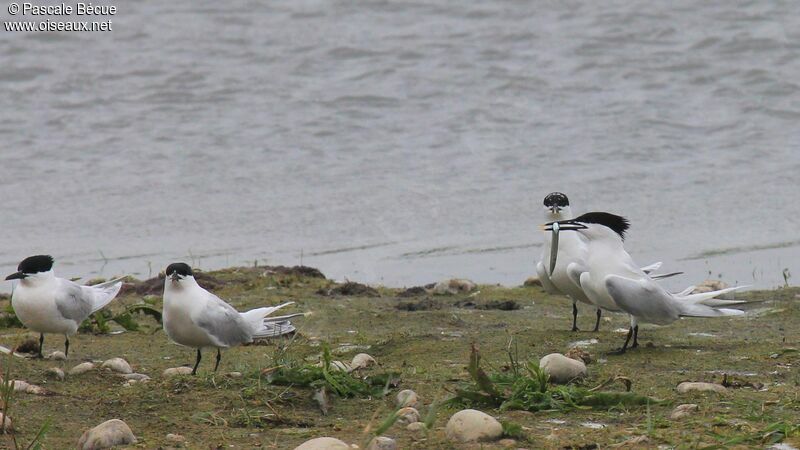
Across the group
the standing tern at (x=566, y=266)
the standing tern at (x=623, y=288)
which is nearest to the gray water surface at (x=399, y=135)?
the standing tern at (x=566, y=266)

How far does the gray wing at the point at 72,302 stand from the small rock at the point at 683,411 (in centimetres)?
327

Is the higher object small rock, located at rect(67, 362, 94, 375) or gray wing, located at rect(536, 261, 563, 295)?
gray wing, located at rect(536, 261, 563, 295)

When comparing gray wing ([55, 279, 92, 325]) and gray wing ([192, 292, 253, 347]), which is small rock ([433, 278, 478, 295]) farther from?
gray wing ([55, 279, 92, 325])

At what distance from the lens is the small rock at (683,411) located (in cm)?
425

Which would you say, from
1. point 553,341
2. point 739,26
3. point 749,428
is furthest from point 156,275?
point 739,26

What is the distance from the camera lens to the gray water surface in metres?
9.59

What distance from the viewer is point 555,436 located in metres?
4.05

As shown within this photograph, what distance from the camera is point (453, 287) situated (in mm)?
7965

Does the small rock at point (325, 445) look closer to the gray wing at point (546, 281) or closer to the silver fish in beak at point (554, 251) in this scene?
the silver fish in beak at point (554, 251)

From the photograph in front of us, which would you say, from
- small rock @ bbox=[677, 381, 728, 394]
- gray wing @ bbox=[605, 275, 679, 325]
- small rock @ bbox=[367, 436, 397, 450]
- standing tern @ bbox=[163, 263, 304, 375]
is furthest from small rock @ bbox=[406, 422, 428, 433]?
gray wing @ bbox=[605, 275, 679, 325]

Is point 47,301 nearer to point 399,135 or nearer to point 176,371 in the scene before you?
point 176,371

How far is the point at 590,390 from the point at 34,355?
2.96 m

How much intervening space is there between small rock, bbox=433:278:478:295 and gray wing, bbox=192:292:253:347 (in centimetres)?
205

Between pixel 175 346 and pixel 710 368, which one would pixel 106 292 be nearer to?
pixel 175 346
